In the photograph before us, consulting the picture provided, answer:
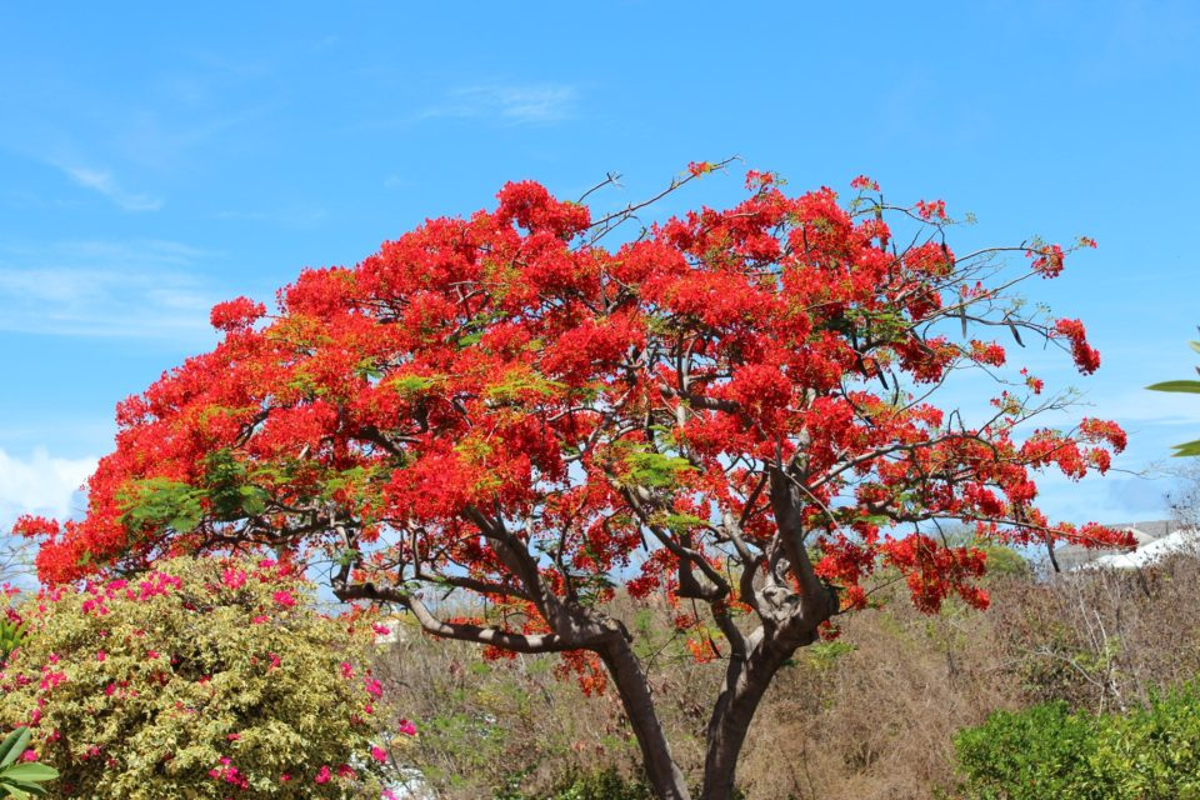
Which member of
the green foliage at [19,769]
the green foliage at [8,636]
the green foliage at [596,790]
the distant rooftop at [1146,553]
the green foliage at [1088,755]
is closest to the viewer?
the green foliage at [19,769]

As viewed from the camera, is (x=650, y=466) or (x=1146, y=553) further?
(x=1146, y=553)

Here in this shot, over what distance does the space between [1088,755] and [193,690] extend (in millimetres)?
6240

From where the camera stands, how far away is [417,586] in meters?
11.0

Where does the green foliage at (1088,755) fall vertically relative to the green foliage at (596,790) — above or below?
below

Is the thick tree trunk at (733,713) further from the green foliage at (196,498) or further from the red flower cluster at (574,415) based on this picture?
the green foliage at (196,498)

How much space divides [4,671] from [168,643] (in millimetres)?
1437

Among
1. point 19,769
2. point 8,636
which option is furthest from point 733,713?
point 19,769

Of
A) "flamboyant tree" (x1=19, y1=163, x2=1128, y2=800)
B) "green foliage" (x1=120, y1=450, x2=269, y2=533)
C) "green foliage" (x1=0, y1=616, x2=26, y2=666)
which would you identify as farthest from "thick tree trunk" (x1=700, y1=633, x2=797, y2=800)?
"green foliage" (x1=0, y1=616, x2=26, y2=666)

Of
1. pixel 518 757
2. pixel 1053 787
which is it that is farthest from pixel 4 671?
pixel 1053 787

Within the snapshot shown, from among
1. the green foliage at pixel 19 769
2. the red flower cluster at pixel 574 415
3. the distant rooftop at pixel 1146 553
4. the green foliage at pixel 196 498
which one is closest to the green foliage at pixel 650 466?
the red flower cluster at pixel 574 415

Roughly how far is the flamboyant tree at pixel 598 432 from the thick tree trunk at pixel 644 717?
0.08ft

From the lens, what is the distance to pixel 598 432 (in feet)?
33.1

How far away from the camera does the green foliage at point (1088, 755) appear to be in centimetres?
810

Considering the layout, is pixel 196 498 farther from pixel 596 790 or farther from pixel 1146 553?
pixel 1146 553
